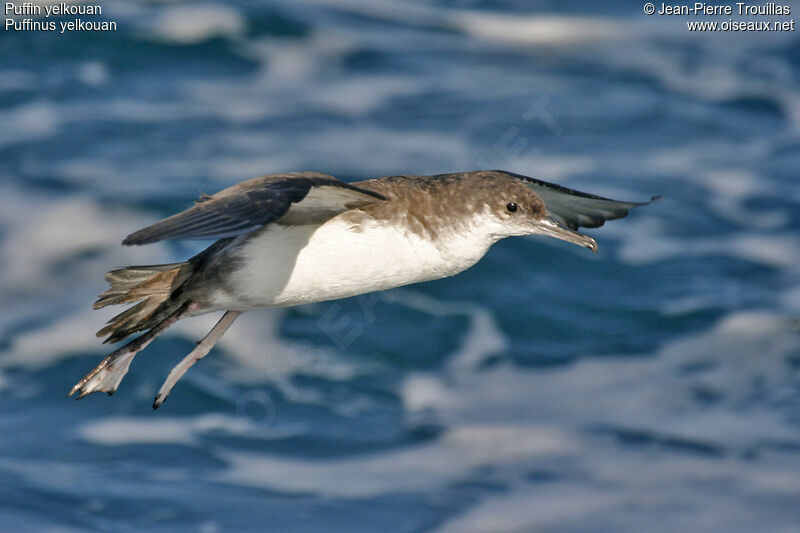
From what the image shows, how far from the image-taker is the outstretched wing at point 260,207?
18.8 feet

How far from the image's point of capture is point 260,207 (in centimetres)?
610

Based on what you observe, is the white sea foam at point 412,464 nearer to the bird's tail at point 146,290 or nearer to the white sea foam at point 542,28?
the bird's tail at point 146,290

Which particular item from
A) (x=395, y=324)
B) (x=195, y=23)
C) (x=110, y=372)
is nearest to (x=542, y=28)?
(x=195, y=23)

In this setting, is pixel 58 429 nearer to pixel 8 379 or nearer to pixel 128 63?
pixel 8 379

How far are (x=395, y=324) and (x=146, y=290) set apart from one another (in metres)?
12.2

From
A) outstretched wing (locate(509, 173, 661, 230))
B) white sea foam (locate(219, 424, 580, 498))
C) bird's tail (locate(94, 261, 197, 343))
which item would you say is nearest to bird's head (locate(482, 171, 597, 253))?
outstretched wing (locate(509, 173, 661, 230))

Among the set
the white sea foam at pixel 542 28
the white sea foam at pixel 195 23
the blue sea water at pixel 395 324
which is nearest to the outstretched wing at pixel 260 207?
the blue sea water at pixel 395 324

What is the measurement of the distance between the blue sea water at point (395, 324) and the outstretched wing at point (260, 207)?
10175 millimetres

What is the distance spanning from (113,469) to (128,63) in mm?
12092

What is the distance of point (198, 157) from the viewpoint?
79.5ft

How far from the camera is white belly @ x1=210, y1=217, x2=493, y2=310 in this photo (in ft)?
22.7

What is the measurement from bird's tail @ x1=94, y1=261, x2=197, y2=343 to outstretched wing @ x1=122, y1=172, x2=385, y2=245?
0.78m

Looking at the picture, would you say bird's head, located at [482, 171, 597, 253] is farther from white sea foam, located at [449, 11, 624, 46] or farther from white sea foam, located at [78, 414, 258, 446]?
white sea foam, located at [449, 11, 624, 46]

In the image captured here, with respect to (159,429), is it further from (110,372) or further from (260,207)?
(260,207)
